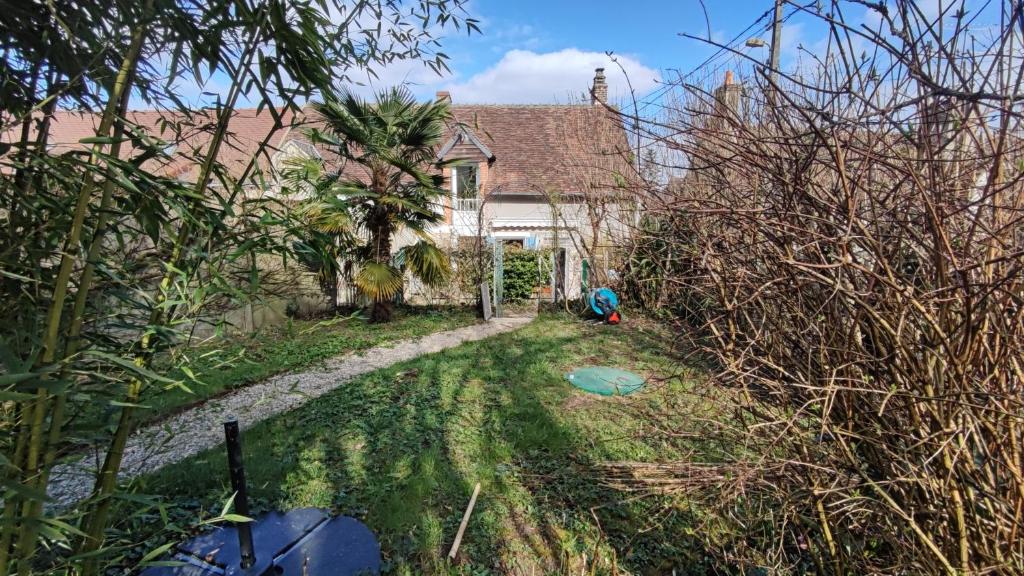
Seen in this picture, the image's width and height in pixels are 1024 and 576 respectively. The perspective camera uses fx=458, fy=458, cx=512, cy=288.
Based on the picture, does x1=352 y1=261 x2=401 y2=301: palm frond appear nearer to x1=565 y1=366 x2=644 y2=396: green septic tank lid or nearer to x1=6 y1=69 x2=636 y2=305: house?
x1=6 y1=69 x2=636 y2=305: house

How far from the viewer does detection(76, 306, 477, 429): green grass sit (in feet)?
4.23

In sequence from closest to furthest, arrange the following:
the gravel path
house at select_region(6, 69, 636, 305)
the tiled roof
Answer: the gravel path < house at select_region(6, 69, 636, 305) < the tiled roof

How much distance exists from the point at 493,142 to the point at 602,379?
1293 cm

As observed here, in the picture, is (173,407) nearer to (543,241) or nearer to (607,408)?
(607,408)

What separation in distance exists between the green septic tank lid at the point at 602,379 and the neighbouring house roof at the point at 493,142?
241 centimetres

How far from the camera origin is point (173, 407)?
4.93 m

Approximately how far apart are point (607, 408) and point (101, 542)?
4.42 metres

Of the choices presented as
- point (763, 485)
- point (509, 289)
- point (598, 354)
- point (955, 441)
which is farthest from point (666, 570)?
point (509, 289)

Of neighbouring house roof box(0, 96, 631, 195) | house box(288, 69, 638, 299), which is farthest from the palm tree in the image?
neighbouring house roof box(0, 96, 631, 195)

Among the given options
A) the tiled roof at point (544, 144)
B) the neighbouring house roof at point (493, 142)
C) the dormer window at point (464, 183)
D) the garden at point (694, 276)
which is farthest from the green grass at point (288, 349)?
the dormer window at point (464, 183)

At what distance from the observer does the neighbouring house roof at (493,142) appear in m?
1.30

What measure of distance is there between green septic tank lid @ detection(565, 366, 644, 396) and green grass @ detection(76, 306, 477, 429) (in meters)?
2.88

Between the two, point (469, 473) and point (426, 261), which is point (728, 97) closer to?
point (469, 473)

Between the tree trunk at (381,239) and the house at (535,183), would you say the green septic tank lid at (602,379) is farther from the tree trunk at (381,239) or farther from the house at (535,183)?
the tree trunk at (381,239)
